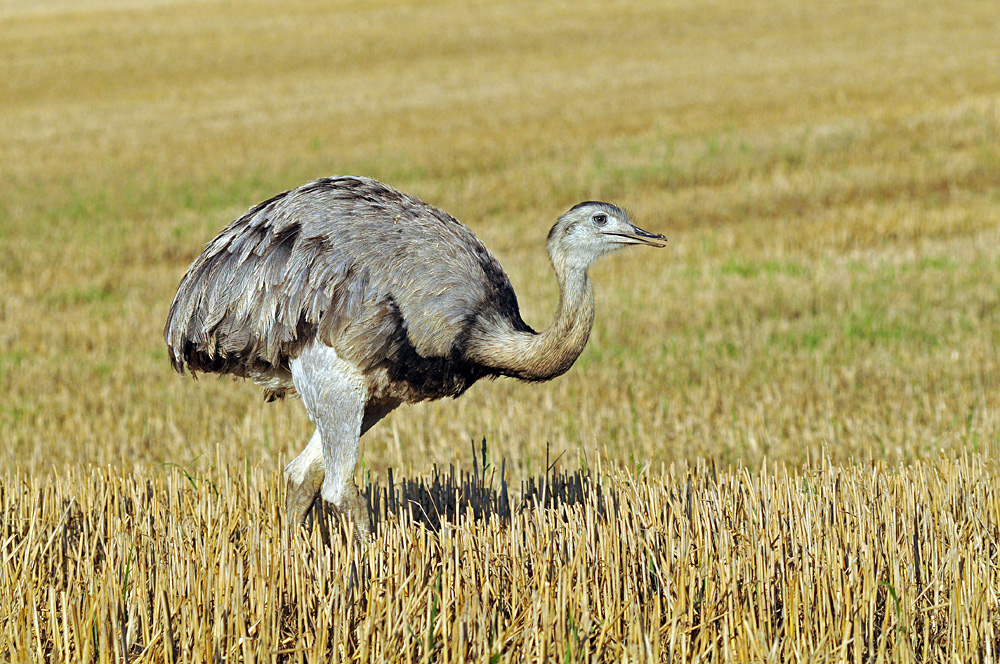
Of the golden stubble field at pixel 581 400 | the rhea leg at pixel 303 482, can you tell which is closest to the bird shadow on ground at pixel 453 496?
the golden stubble field at pixel 581 400

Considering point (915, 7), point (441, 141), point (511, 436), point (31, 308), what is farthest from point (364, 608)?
point (915, 7)

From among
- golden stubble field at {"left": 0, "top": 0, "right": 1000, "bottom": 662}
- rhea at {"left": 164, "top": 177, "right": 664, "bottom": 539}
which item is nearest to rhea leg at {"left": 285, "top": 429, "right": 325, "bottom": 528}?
golden stubble field at {"left": 0, "top": 0, "right": 1000, "bottom": 662}

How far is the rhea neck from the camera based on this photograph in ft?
15.5

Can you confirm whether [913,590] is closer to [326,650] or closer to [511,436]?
[326,650]

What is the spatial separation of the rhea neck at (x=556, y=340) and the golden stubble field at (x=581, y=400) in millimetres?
579

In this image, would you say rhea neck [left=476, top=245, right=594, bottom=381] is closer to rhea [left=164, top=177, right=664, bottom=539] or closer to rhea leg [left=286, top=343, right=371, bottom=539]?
rhea [left=164, top=177, right=664, bottom=539]

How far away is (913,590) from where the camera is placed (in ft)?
13.1

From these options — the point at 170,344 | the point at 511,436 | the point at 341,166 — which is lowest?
the point at 511,436

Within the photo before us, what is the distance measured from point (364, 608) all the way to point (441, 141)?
52.5 feet

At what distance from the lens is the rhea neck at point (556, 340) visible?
4.73 meters

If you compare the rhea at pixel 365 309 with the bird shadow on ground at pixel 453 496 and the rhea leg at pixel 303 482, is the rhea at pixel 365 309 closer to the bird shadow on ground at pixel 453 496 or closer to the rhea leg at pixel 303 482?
the rhea leg at pixel 303 482

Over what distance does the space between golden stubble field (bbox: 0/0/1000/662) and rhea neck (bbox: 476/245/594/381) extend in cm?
58

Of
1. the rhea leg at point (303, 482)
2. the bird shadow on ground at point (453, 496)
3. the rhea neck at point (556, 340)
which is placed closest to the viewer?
the rhea neck at point (556, 340)

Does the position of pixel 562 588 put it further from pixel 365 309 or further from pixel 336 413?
pixel 365 309
